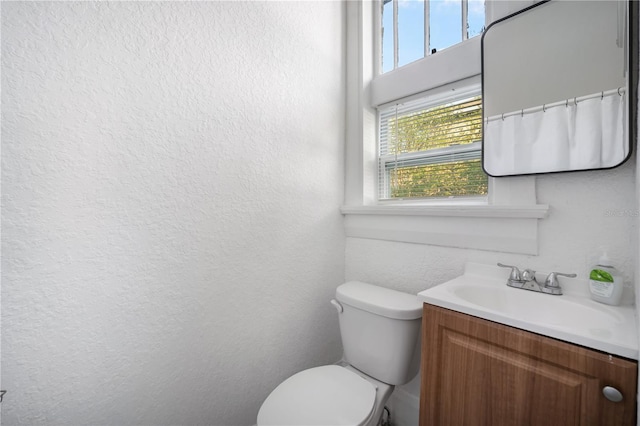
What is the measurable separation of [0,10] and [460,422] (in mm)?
1767

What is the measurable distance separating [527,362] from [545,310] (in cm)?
35

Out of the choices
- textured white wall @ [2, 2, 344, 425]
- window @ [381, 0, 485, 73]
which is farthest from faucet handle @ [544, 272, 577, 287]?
window @ [381, 0, 485, 73]

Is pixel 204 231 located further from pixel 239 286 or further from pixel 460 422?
pixel 460 422

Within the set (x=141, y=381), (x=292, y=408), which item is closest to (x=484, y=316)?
(x=292, y=408)

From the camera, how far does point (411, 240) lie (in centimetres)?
140

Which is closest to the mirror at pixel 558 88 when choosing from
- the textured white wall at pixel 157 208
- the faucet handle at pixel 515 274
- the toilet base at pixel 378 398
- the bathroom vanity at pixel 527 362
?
the faucet handle at pixel 515 274

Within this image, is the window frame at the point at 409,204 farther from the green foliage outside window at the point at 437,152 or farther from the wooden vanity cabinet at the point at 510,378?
the wooden vanity cabinet at the point at 510,378

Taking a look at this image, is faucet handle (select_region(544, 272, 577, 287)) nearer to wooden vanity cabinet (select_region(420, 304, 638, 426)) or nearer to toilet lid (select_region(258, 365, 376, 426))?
wooden vanity cabinet (select_region(420, 304, 638, 426))

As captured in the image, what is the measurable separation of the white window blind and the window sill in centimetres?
21

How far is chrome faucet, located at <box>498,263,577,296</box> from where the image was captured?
974 millimetres

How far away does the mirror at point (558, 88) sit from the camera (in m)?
0.91

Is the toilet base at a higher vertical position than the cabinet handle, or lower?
lower

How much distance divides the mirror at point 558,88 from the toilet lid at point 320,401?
1086mm

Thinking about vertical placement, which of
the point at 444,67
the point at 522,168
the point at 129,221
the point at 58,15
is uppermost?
the point at 444,67
